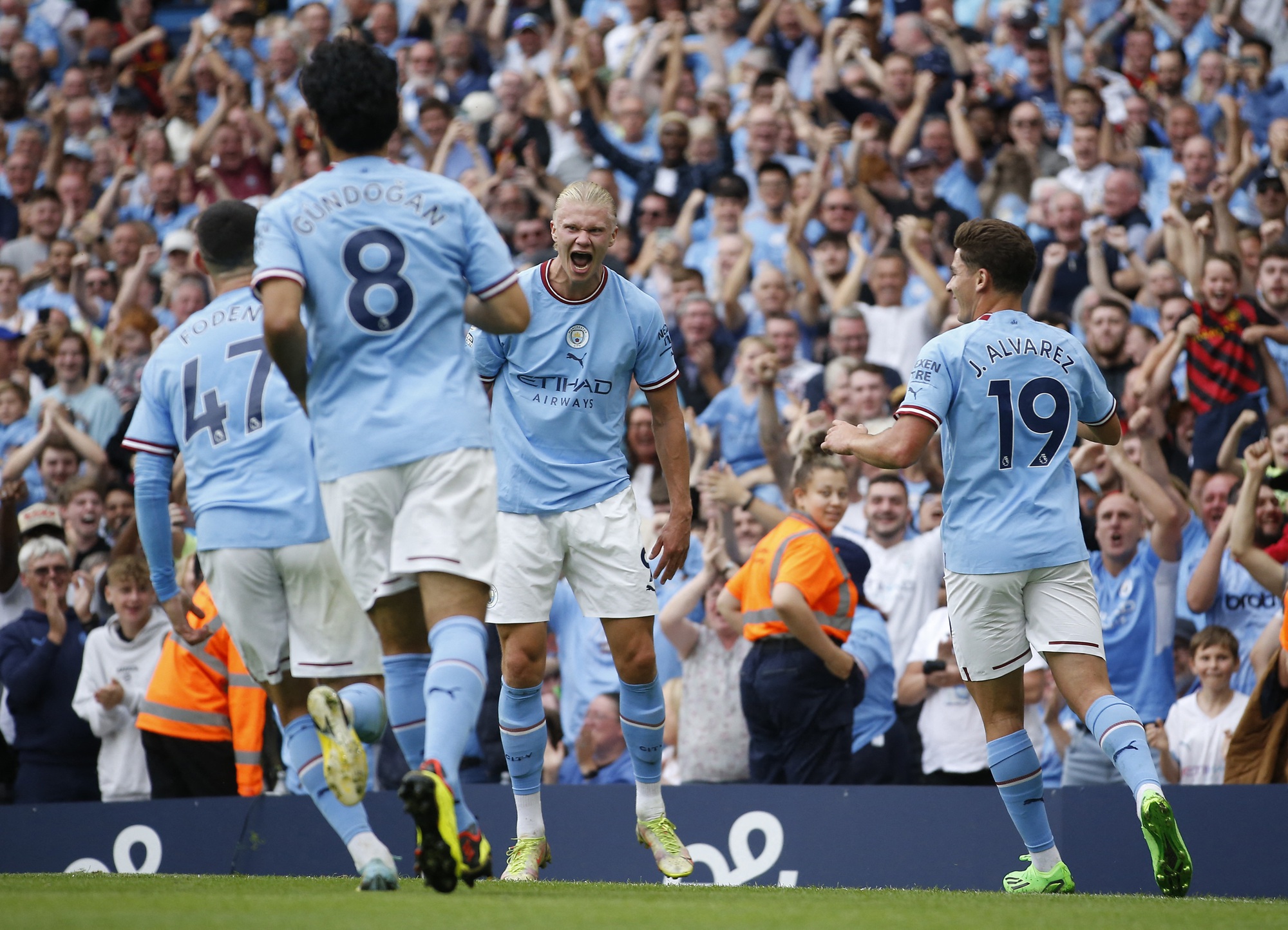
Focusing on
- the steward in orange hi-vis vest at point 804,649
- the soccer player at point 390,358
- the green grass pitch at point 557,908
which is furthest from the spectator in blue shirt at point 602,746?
the soccer player at point 390,358

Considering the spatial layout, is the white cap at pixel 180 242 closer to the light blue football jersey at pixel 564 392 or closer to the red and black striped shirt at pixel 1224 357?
the light blue football jersey at pixel 564 392

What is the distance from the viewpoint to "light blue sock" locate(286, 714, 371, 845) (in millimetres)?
5500

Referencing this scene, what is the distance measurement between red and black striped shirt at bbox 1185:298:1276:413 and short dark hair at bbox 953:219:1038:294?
4578 millimetres

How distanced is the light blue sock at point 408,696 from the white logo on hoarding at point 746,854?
3.32 meters

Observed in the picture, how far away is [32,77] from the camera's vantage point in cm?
2027

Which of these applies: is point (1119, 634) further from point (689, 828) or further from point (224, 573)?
point (224, 573)

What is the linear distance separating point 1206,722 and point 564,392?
166 inches

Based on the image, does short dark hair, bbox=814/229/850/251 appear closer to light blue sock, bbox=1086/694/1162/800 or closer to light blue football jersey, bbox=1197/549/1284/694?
light blue football jersey, bbox=1197/549/1284/694

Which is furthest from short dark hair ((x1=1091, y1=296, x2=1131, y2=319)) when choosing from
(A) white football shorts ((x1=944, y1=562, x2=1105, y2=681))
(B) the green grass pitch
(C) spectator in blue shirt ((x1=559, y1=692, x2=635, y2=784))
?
(B) the green grass pitch

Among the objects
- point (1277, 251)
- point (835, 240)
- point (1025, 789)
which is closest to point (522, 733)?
point (1025, 789)

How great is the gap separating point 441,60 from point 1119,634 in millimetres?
11680

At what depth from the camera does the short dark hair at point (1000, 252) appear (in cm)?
646

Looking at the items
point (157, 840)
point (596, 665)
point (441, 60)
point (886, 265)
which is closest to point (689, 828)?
point (596, 665)

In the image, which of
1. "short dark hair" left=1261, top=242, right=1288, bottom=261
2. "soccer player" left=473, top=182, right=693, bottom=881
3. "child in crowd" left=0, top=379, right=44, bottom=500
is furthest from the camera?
"child in crowd" left=0, top=379, right=44, bottom=500
